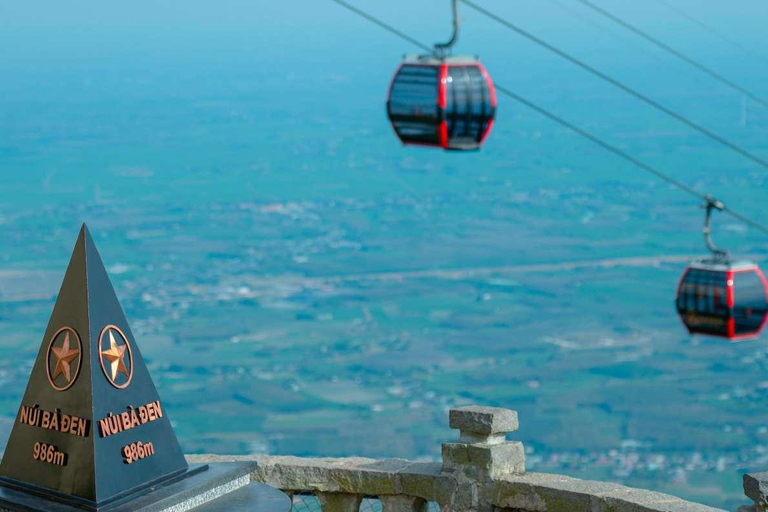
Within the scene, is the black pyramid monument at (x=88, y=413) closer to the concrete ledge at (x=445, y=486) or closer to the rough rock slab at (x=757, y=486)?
the concrete ledge at (x=445, y=486)

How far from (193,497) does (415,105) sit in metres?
5.34

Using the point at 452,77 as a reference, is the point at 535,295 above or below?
above

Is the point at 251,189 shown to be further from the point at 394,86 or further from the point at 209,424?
the point at 394,86

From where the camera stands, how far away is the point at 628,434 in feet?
243

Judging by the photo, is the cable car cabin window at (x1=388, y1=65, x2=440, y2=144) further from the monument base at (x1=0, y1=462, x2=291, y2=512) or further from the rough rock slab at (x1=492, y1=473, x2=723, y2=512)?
the monument base at (x1=0, y1=462, x2=291, y2=512)

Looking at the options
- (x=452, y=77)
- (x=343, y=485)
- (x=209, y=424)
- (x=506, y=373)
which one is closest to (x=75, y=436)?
(x=343, y=485)

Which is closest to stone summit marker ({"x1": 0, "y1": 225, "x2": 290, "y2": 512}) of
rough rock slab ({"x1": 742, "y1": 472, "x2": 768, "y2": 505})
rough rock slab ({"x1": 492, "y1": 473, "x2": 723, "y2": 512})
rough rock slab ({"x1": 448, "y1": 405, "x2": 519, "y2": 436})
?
rough rock slab ({"x1": 448, "y1": 405, "x2": 519, "y2": 436})

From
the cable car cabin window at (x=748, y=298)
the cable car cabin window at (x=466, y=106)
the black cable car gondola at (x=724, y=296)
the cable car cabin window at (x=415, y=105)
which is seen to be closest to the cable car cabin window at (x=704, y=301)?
the black cable car gondola at (x=724, y=296)

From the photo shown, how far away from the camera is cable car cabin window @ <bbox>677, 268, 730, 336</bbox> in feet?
46.5

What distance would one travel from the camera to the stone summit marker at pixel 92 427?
18.2 ft

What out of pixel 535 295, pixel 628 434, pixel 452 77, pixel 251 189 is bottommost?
pixel 452 77

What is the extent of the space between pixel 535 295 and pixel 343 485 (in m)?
97.0

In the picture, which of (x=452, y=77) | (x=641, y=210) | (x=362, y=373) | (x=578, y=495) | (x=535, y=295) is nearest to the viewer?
(x=578, y=495)

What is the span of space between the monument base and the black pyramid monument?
3 cm
